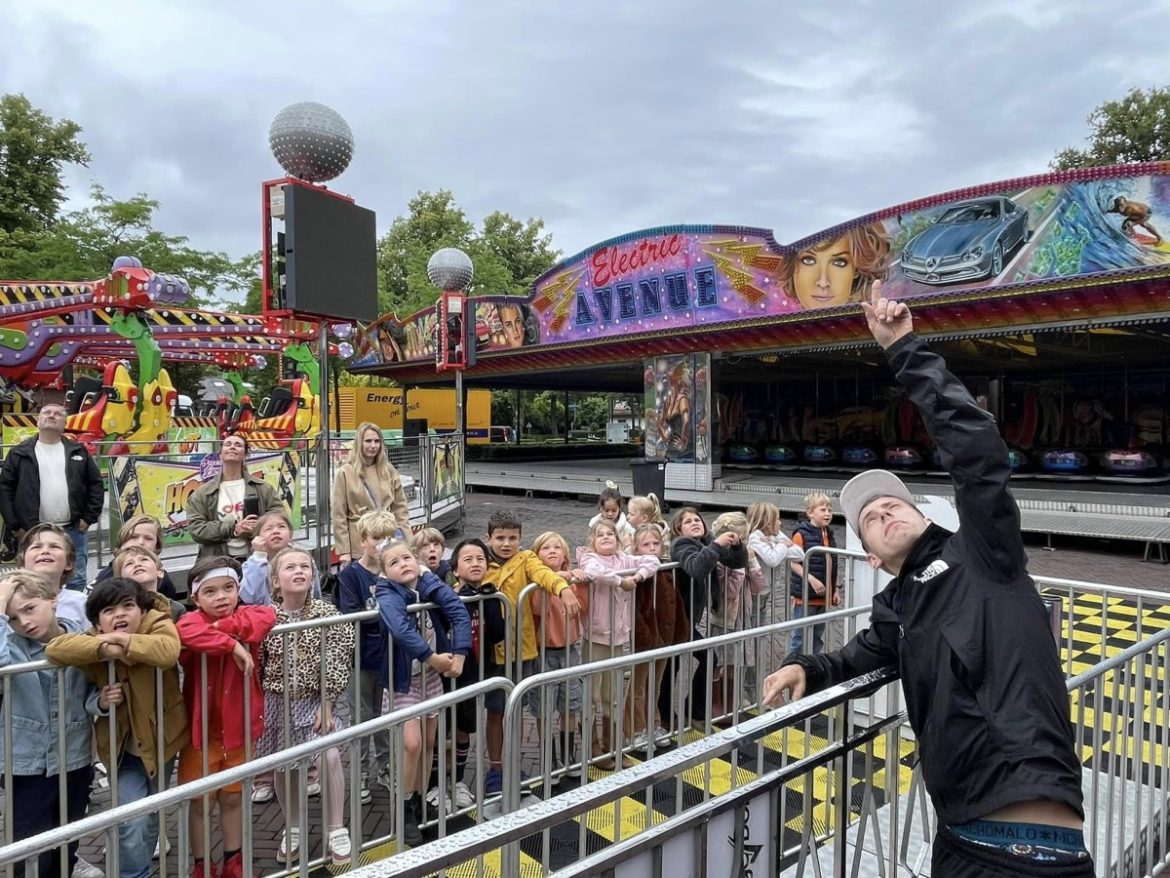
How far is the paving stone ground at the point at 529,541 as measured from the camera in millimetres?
3424

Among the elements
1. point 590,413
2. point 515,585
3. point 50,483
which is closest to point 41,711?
point 515,585

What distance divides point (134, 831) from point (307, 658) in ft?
2.93

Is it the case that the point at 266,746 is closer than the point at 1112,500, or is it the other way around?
the point at 266,746

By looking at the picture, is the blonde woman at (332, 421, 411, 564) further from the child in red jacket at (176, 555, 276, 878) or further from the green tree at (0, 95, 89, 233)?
the green tree at (0, 95, 89, 233)

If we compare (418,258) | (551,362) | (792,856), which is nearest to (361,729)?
(792,856)

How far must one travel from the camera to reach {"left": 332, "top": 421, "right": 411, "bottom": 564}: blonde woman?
17.7 ft

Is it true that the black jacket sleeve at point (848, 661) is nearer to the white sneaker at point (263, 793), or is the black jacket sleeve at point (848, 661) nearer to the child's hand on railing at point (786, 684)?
the child's hand on railing at point (786, 684)

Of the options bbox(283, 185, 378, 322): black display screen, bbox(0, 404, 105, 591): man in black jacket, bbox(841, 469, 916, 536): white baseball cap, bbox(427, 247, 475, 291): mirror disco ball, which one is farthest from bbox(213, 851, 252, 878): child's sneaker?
bbox(427, 247, 475, 291): mirror disco ball

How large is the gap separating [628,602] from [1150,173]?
1064 cm

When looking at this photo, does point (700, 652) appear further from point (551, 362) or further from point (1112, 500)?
point (551, 362)

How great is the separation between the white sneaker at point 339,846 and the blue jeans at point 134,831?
0.69m

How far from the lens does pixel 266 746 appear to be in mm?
3420

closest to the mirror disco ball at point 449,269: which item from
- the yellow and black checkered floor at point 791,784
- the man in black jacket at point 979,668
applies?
the yellow and black checkered floor at point 791,784

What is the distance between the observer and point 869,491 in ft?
6.82
